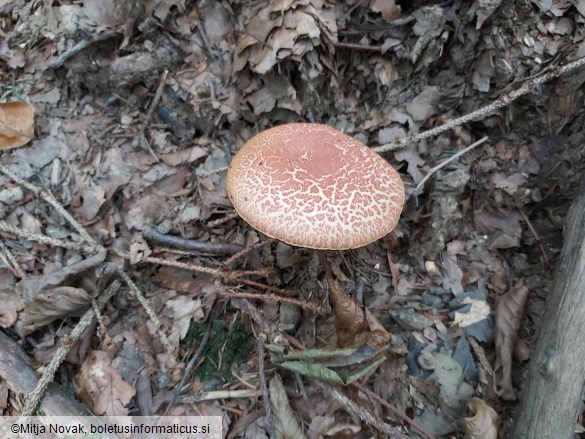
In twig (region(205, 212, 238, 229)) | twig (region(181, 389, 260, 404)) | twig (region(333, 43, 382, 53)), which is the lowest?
twig (region(181, 389, 260, 404))

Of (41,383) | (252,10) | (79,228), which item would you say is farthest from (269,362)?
(252,10)

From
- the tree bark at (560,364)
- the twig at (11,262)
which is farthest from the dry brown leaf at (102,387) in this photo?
the tree bark at (560,364)

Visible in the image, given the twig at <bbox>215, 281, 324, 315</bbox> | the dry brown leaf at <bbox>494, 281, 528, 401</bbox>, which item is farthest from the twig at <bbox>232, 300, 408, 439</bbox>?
the dry brown leaf at <bbox>494, 281, 528, 401</bbox>

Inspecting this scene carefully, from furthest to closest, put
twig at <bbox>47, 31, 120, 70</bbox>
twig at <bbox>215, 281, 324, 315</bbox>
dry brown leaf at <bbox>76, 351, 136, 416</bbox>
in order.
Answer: twig at <bbox>47, 31, 120, 70</bbox>, twig at <bbox>215, 281, 324, 315</bbox>, dry brown leaf at <bbox>76, 351, 136, 416</bbox>

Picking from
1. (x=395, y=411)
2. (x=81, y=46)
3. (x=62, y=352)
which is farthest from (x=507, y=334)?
(x=81, y=46)

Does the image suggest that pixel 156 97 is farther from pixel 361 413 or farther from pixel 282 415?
pixel 361 413

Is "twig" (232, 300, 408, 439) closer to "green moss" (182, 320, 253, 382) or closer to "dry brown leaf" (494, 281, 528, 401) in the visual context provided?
"green moss" (182, 320, 253, 382)
